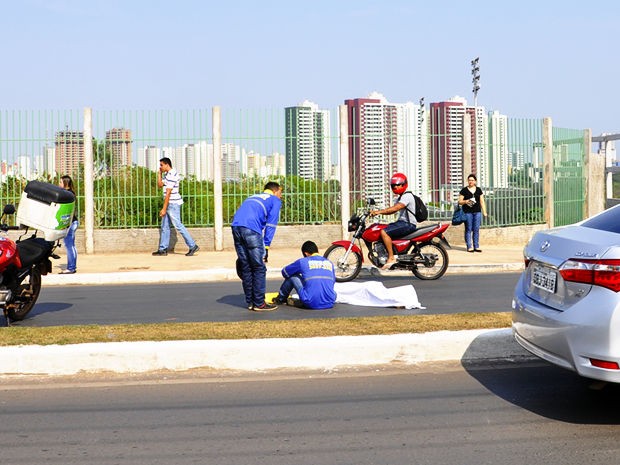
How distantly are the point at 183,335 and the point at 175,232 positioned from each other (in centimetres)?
1157

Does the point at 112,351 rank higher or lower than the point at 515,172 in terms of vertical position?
lower

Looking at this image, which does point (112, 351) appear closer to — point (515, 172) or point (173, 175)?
point (173, 175)

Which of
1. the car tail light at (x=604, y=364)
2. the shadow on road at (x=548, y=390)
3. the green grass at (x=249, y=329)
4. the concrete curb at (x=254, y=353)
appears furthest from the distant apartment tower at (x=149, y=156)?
the car tail light at (x=604, y=364)

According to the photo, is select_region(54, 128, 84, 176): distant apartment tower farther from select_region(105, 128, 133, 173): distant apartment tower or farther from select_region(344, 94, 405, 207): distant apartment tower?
select_region(344, 94, 405, 207): distant apartment tower

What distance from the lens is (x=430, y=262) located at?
1537 centimetres

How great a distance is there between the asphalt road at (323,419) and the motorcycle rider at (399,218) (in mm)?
6695

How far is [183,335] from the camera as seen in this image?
9.10 meters

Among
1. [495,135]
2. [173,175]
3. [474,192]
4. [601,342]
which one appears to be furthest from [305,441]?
[495,135]

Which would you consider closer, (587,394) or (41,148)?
(587,394)

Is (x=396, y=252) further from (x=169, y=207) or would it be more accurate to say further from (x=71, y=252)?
(x=169, y=207)

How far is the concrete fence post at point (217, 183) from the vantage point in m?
20.1

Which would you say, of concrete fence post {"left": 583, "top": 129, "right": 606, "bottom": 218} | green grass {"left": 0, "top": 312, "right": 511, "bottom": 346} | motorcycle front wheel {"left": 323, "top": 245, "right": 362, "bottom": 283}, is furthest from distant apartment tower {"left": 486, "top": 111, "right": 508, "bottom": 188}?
green grass {"left": 0, "top": 312, "right": 511, "bottom": 346}

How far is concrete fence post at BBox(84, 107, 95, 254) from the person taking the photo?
64.7 ft

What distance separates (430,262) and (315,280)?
4.00 meters
